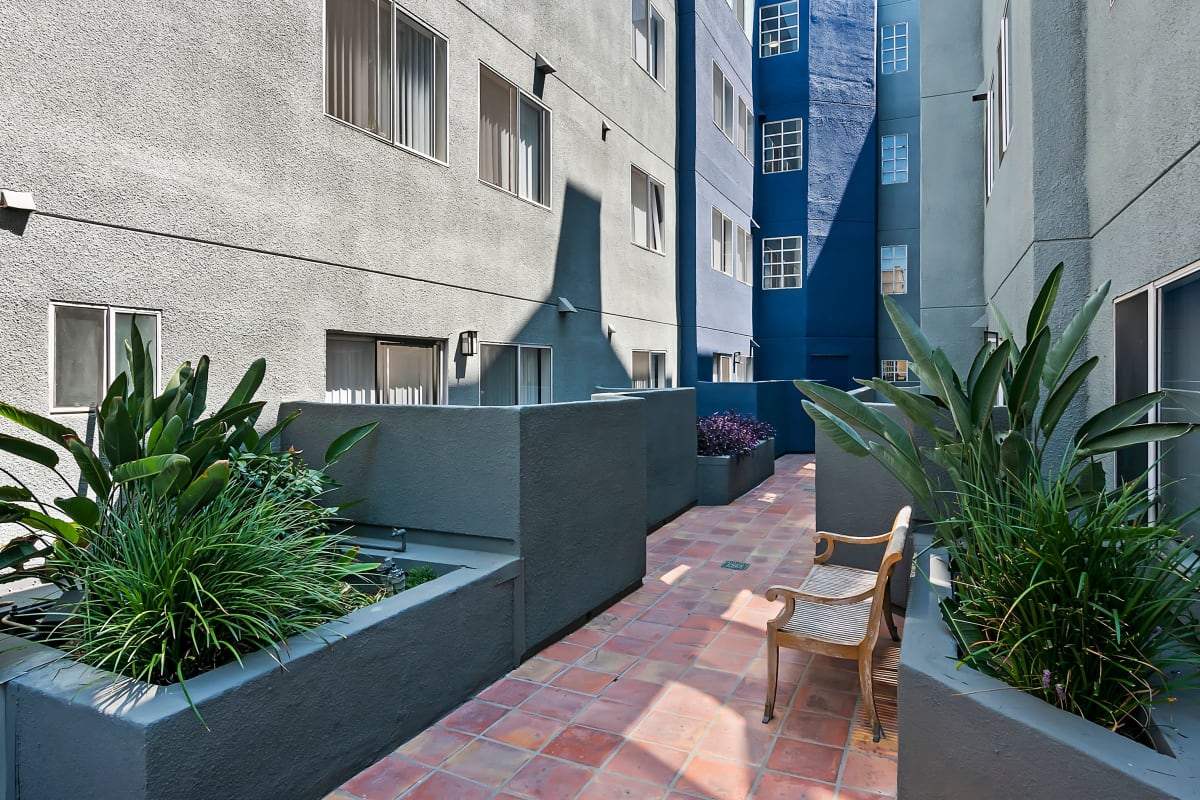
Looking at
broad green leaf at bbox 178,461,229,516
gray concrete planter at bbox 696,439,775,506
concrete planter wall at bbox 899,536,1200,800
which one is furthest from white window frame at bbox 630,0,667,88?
concrete planter wall at bbox 899,536,1200,800

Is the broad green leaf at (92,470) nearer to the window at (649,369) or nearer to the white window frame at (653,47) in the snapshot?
the window at (649,369)

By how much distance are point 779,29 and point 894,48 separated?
336cm

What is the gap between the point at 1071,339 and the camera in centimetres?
375

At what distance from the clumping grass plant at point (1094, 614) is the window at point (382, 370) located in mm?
5300

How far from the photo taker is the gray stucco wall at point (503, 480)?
4980 millimetres

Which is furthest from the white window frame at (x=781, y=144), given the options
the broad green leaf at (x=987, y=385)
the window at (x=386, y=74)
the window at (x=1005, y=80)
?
the broad green leaf at (x=987, y=385)

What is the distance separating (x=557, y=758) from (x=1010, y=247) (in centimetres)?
628

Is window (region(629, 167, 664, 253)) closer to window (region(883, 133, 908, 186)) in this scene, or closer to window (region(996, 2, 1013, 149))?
window (region(996, 2, 1013, 149))

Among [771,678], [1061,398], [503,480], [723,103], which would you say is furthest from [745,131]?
[771,678]

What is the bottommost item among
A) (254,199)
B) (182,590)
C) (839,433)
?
(182,590)

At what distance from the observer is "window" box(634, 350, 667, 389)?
42.3 feet

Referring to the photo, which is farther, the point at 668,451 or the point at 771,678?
the point at 668,451

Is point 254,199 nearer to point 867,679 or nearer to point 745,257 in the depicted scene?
point 867,679

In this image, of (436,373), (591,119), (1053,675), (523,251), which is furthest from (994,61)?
(1053,675)
